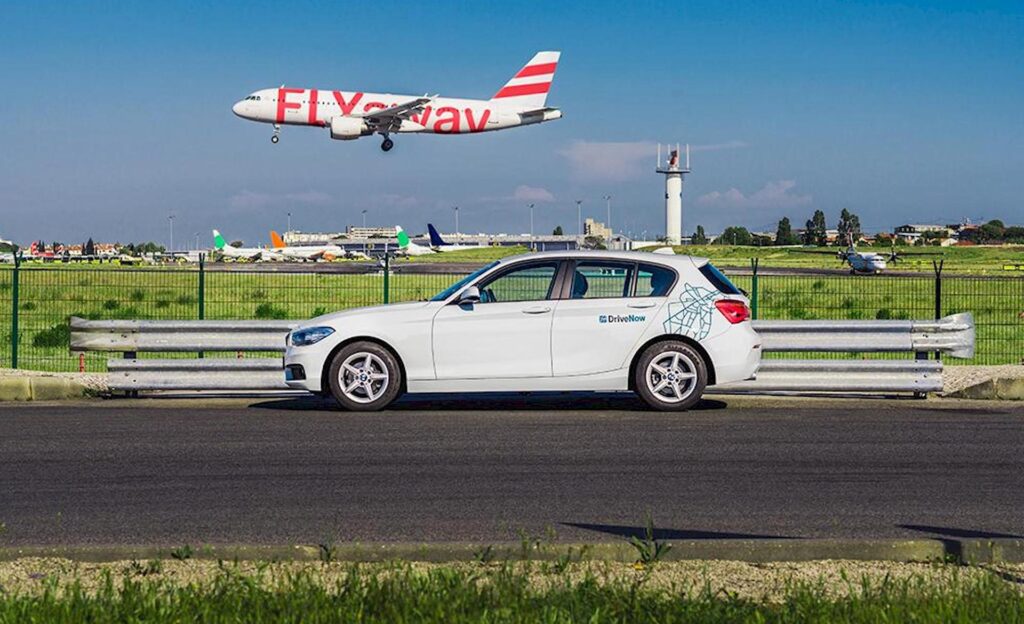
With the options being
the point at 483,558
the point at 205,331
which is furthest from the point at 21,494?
the point at 205,331

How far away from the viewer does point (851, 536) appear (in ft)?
23.1

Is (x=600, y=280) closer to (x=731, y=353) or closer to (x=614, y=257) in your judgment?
(x=614, y=257)

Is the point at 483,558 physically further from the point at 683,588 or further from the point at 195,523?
the point at 195,523

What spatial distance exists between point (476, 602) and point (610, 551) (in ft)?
3.37

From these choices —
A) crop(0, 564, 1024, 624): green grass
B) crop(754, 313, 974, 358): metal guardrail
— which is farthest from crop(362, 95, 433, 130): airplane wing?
crop(0, 564, 1024, 624): green grass

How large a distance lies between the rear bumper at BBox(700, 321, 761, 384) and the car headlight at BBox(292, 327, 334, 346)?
356 cm

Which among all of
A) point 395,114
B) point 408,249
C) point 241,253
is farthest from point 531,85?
point 241,253

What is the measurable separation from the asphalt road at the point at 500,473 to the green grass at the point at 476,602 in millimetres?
1330

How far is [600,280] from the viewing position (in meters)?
13.2

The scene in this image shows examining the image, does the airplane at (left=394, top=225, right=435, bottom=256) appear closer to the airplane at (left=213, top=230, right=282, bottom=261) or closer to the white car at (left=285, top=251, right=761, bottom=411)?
the airplane at (left=213, top=230, right=282, bottom=261)

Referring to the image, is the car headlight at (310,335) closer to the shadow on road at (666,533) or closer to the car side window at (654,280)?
the car side window at (654,280)

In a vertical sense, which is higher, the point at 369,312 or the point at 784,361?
the point at 369,312

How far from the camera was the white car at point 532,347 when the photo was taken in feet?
42.3

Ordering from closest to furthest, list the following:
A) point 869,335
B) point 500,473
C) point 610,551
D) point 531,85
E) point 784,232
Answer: point 610,551
point 500,473
point 869,335
point 531,85
point 784,232
